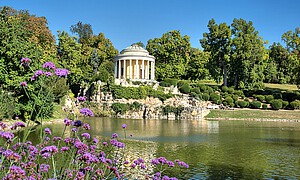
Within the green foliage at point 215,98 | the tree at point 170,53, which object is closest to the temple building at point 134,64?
the tree at point 170,53

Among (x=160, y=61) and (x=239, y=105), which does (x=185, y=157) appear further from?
(x=160, y=61)

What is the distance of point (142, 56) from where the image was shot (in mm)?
51750

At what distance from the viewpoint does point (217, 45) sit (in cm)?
5669

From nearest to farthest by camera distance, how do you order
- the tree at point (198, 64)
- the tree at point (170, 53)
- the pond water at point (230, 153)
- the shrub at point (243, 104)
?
the pond water at point (230, 153), the shrub at point (243, 104), the tree at point (170, 53), the tree at point (198, 64)

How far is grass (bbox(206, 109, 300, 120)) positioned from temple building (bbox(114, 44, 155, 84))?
13.3 metres

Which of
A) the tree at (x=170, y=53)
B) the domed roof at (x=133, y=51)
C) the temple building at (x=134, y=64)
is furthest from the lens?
the tree at (x=170, y=53)

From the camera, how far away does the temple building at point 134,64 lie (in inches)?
2041

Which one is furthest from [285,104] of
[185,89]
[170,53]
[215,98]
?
[170,53]

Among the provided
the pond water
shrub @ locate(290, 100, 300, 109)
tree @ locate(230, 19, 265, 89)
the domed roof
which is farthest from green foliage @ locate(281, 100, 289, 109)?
the pond water

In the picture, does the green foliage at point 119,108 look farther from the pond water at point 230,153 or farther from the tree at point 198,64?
the tree at point 198,64

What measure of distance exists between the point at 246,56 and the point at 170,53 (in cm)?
1161

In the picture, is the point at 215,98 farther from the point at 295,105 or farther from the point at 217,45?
the point at 217,45

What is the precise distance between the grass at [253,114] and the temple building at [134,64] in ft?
43.5

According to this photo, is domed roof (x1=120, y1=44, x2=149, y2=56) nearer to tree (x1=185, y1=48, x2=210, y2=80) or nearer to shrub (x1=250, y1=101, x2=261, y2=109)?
tree (x1=185, y1=48, x2=210, y2=80)
